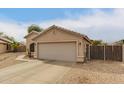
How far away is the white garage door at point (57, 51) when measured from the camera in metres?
16.6

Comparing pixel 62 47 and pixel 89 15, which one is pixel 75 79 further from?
pixel 89 15

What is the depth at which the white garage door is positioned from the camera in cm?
1659

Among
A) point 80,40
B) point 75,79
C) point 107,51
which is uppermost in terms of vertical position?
point 80,40

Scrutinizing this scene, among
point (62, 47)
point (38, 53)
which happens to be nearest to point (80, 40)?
point (62, 47)

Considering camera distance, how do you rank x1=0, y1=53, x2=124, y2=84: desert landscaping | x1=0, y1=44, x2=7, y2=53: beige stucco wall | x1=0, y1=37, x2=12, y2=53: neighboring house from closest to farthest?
x1=0, y1=53, x2=124, y2=84: desert landscaping < x1=0, y1=44, x2=7, y2=53: beige stucco wall < x1=0, y1=37, x2=12, y2=53: neighboring house

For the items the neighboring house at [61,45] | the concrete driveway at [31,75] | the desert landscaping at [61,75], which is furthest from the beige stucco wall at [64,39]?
the concrete driveway at [31,75]

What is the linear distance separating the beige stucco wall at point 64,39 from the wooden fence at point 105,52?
7.43 ft

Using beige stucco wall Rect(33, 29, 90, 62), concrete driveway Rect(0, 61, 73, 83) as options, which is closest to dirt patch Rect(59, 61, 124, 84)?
concrete driveway Rect(0, 61, 73, 83)

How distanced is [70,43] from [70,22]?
659cm

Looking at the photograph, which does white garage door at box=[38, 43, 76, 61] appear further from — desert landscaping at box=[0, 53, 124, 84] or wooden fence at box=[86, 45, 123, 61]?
desert landscaping at box=[0, 53, 124, 84]

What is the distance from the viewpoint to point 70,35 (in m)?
16.6

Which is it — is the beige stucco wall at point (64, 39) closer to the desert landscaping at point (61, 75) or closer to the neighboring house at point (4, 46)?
the desert landscaping at point (61, 75)

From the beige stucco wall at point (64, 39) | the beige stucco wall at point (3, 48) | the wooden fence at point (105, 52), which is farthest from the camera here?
the beige stucco wall at point (3, 48)

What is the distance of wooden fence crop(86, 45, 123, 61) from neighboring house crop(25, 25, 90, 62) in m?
2.22
